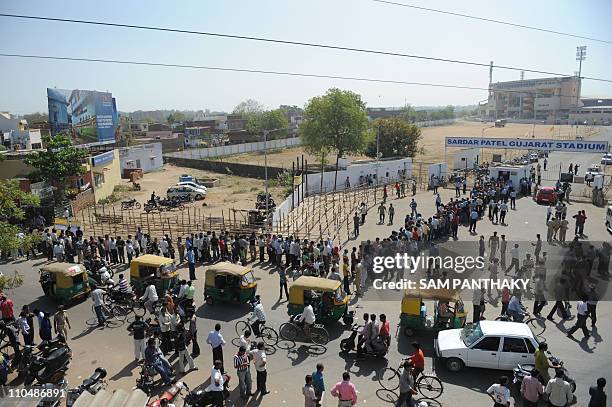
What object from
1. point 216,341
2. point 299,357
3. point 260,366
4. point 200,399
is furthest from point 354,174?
point 200,399

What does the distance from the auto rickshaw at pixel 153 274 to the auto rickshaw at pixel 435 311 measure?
8113 mm

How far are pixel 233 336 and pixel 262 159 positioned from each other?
58099mm

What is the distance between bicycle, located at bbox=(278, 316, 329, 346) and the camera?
12.4m

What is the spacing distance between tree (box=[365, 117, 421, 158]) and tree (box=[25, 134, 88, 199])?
105 ft

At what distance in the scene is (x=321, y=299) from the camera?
42.8ft

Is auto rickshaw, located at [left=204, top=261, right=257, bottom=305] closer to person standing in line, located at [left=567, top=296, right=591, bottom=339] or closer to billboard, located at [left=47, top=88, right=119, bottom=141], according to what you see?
person standing in line, located at [left=567, top=296, right=591, bottom=339]

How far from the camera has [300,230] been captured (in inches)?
1019

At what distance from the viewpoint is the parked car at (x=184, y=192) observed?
38.0 m

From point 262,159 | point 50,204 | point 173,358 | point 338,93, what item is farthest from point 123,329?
point 262,159

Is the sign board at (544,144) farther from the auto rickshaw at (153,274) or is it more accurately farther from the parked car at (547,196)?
the auto rickshaw at (153,274)

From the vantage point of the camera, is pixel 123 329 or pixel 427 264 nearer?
pixel 123 329

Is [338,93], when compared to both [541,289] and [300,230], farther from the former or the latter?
[541,289]

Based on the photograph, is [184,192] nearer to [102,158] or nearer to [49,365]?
[102,158]

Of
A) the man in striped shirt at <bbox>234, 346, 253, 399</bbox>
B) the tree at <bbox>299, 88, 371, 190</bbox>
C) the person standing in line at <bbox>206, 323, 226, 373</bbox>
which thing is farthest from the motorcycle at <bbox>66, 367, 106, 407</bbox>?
the tree at <bbox>299, 88, 371, 190</bbox>
